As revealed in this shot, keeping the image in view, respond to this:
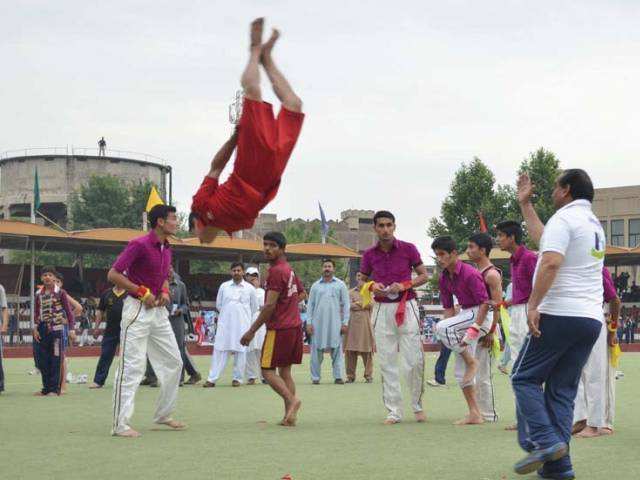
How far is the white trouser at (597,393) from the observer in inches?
394

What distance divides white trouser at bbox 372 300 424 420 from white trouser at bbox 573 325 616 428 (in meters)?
1.80

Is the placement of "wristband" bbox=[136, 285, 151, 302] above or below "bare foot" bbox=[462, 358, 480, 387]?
above

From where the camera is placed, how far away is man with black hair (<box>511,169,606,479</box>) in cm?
725

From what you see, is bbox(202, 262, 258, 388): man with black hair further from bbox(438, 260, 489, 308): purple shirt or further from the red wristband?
the red wristband

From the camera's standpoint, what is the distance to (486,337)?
1138 cm

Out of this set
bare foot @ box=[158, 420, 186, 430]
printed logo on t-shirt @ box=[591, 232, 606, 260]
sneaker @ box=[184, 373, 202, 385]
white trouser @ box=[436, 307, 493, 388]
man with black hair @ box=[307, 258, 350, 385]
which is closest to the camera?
printed logo on t-shirt @ box=[591, 232, 606, 260]

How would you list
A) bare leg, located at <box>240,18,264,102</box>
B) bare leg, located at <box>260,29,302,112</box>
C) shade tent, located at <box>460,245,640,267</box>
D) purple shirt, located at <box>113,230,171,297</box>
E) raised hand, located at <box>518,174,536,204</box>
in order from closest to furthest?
bare leg, located at <box>240,18,264,102</box> → raised hand, located at <box>518,174,536,204</box> → bare leg, located at <box>260,29,302,112</box> → purple shirt, located at <box>113,230,171,297</box> → shade tent, located at <box>460,245,640,267</box>

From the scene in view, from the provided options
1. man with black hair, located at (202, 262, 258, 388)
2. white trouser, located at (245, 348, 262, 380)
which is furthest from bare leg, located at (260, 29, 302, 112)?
white trouser, located at (245, 348, 262, 380)

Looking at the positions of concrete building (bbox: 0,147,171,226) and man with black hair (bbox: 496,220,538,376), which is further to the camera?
concrete building (bbox: 0,147,171,226)

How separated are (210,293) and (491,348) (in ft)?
115

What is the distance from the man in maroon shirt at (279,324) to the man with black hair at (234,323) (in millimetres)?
6007

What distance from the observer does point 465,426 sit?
10.8m

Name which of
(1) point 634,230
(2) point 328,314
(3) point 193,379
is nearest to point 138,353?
(3) point 193,379

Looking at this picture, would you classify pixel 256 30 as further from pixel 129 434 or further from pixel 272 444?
pixel 129 434
